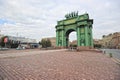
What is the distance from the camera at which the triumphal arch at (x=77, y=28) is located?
132 feet

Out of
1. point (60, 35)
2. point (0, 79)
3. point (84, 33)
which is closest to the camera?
Result: point (0, 79)

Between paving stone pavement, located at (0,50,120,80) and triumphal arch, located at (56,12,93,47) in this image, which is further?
triumphal arch, located at (56,12,93,47)

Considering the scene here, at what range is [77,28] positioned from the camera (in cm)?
4291

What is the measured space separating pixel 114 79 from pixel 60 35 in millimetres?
45279

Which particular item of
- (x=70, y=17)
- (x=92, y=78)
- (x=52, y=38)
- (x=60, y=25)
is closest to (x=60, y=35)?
(x=60, y=25)

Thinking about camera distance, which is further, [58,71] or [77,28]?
[77,28]

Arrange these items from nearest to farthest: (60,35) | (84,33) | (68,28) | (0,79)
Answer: (0,79) → (84,33) → (68,28) → (60,35)

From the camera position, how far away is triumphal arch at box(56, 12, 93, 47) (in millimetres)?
40375

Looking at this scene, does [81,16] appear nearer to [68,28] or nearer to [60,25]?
[68,28]

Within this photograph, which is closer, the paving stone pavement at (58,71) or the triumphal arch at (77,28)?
the paving stone pavement at (58,71)

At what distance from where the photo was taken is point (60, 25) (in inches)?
1957

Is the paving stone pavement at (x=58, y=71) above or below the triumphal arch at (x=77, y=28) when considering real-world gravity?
below

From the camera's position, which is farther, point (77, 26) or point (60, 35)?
point (60, 35)

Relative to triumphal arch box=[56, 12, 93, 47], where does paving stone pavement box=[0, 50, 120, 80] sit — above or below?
below
